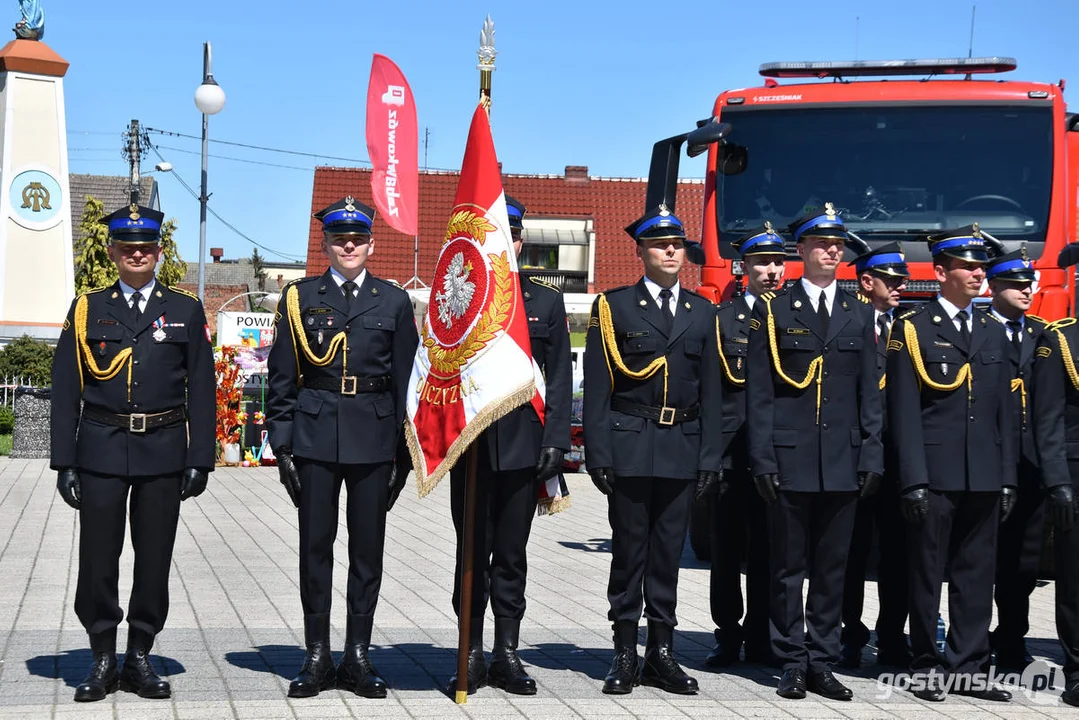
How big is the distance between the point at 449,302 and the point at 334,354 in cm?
66

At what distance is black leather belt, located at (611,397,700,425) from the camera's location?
6.84 m

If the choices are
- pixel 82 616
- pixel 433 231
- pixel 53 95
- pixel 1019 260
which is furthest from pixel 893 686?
pixel 433 231

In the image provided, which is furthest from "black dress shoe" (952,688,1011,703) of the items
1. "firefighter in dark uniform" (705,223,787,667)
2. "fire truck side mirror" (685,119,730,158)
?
"fire truck side mirror" (685,119,730,158)

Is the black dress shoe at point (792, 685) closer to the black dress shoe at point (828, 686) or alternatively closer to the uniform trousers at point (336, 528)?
the black dress shoe at point (828, 686)

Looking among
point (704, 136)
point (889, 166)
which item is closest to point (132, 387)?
point (704, 136)

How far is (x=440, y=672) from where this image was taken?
277 inches

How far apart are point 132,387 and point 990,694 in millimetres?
4327

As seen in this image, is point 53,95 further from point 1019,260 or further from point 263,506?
point 1019,260

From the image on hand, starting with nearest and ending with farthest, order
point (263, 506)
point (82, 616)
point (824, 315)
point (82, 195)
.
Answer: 1. point (82, 616)
2. point (824, 315)
3. point (263, 506)
4. point (82, 195)

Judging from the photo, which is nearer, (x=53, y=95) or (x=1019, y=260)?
(x=1019, y=260)

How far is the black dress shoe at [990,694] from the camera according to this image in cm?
675

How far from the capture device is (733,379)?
319 inches

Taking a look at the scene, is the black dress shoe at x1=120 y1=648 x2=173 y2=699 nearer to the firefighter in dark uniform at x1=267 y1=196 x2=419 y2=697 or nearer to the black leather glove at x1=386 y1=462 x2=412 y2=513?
the firefighter in dark uniform at x1=267 y1=196 x2=419 y2=697

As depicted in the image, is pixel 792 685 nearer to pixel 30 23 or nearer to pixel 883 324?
pixel 883 324
